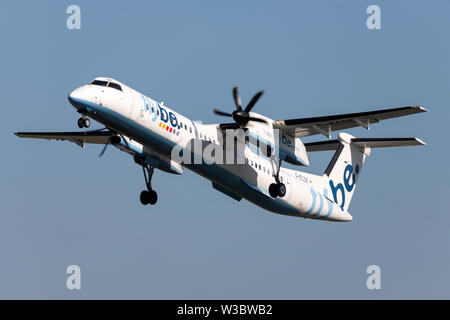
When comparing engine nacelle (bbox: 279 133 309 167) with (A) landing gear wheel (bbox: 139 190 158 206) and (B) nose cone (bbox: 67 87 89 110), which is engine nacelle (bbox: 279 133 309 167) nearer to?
(A) landing gear wheel (bbox: 139 190 158 206)

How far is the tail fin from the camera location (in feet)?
96.8

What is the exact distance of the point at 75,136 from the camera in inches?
1122

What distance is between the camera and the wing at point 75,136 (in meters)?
28.2

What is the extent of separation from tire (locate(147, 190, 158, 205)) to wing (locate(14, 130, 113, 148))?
2736mm

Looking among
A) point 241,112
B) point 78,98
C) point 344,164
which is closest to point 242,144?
point 241,112

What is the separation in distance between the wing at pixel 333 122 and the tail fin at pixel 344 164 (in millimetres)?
2761

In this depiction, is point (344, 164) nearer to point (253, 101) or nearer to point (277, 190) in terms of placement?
point (277, 190)

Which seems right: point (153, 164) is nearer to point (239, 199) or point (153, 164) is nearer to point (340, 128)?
point (239, 199)

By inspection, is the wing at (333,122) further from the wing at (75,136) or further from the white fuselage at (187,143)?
the wing at (75,136)

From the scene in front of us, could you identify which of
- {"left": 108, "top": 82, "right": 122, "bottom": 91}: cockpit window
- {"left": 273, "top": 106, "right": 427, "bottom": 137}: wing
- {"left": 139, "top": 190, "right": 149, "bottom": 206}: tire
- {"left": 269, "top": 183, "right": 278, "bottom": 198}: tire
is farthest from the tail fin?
{"left": 108, "top": 82, "right": 122, "bottom": 91}: cockpit window

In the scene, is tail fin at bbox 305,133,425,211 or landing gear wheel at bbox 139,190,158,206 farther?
tail fin at bbox 305,133,425,211

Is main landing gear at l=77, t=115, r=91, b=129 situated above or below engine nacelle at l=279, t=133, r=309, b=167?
above

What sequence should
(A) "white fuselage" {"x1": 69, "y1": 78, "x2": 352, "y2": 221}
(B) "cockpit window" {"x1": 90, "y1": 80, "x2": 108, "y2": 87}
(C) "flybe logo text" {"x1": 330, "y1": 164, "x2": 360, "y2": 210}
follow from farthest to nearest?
(C) "flybe logo text" {"x1": 330, "y1": 164, "x2": 360, "y2": 210}
(B) "cockpit window" {"x1": 90, "y1": 80, "x2": 108, "y2": 87}
(A) "white fuselage" {"x1": 69, "y1": 78, "x2": 352, "y2": 221}

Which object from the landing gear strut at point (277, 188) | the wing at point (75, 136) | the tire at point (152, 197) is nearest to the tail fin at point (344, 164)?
the landing gear strut at point (277, 188)
